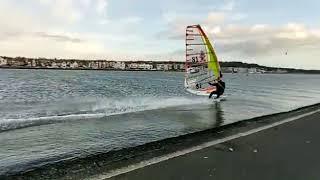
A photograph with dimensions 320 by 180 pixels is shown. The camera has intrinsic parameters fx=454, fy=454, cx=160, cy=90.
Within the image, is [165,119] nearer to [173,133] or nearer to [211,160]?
[173,133]

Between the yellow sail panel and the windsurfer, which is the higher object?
the yellow sail panel

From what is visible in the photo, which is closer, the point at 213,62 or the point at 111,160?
the point at 111,160

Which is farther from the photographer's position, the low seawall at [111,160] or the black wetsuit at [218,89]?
the black wetsuit at [218,89]

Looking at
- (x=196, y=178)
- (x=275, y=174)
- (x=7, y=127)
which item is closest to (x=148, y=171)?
(x=196, y=178)

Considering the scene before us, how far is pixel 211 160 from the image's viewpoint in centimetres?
995

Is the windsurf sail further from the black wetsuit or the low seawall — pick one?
the low seawall

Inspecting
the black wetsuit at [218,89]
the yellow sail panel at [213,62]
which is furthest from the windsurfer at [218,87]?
the yellow sail panel at [213,62]

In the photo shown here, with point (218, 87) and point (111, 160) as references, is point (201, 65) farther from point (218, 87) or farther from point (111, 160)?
point (111, 160)

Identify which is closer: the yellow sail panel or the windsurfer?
the yellow sail panel

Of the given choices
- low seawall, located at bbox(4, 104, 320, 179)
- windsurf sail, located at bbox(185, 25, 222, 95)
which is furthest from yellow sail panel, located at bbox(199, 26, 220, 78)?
low seawall, located at bbox(4, 104, 320, 179)

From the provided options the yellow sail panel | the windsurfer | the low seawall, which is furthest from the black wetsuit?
the low seawall

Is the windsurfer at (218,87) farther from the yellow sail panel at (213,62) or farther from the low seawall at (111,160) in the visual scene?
the low seawall at (111,160)

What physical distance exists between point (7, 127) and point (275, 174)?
12884mm

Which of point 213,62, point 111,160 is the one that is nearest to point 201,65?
point 213,62
